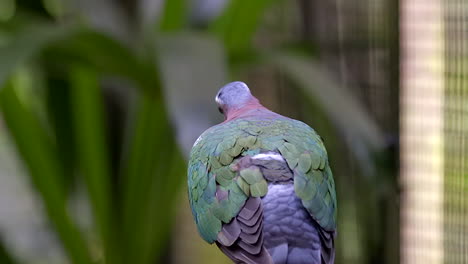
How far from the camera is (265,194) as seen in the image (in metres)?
0.53

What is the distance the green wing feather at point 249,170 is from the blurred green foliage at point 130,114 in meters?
0.56

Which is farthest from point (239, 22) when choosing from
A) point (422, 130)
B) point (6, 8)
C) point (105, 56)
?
point (6, 8)

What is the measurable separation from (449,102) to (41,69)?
712mm

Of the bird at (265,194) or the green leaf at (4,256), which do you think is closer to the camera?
the bird at (265,194)

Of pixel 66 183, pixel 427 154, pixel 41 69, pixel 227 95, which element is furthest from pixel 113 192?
pixel 227 95

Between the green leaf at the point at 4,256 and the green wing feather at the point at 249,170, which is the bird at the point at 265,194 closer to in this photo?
the green wing feather at the point at 249,170

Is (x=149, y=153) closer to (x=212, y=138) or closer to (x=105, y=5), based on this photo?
(x=105, y=5)

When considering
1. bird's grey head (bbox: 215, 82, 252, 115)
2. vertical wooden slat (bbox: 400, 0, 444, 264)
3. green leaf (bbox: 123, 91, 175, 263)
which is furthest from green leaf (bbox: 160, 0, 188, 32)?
bird's grey head (bbox: 215, 82, 252, 115)

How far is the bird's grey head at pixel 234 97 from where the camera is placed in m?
0.63

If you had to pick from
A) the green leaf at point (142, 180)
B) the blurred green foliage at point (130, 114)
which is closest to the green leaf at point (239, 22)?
the blurred green foliage at point (130, 114)

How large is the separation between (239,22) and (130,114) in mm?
321

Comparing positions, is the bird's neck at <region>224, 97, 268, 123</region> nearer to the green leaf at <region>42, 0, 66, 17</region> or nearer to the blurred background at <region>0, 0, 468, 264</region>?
the blurred background at <region>0, 0, 468, 264</region>

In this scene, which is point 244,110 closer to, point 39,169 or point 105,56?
point 105,56

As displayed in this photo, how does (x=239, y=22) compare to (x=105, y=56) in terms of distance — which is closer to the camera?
(x=105, y=56)
